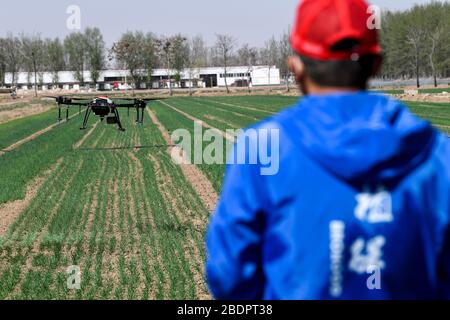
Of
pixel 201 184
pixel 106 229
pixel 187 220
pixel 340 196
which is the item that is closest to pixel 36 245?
pixel 106 229

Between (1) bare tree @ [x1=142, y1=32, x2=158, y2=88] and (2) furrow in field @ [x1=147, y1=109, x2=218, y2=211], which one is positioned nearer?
(2) furrow in field @ [x1=147, y1=109, x2=218, y2=211]

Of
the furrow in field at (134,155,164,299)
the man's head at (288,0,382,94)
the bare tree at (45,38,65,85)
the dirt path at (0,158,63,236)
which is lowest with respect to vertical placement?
the furrow in field at (134,155,164,299)

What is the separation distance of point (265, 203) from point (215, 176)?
1764 centimetres

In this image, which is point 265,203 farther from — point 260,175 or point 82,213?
point 82,213

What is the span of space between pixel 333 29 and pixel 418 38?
104468 mm

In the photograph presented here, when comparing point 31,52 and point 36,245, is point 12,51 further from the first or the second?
point 36,245

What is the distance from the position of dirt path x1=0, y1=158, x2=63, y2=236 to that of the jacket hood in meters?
12.3

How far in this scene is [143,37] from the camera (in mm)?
125875

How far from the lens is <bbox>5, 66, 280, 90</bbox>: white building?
128000mm

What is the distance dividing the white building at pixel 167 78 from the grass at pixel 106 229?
4062 inches

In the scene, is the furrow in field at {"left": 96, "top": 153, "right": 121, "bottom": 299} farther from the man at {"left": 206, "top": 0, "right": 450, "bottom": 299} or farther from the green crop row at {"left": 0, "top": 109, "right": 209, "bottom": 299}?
the man at {"left": 206, "top": 0, "right": 450, "bottom": 299}

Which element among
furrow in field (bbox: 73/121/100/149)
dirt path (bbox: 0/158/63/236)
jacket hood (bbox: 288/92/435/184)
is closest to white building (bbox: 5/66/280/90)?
furrow in field (bbox: 73/121/100/149)

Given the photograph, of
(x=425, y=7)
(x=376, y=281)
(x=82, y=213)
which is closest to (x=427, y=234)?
(x=376, y=281)
